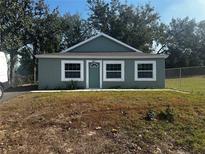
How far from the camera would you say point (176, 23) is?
226 ft

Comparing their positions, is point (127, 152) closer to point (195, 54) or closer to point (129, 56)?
point (129, 56)

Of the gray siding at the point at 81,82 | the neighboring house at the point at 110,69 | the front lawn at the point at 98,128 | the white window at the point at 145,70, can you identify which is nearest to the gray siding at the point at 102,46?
the neighboring house at the point at 110,69

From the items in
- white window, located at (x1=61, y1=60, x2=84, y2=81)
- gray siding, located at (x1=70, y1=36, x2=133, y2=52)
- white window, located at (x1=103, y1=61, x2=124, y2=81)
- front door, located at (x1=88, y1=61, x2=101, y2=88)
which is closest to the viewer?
white window, located at (x1=61, y1=60, x2=84, y2=81)

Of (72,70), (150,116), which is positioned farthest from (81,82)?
(150,116)

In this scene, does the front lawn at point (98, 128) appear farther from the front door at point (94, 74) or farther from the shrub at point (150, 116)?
the front door at point (94, 74)

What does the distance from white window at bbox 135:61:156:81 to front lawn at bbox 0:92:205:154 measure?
12784mm

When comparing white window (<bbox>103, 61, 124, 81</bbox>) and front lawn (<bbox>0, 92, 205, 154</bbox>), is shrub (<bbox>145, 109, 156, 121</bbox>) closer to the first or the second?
front lawn (<bbox>0, 92, 205, 154</bbox>)

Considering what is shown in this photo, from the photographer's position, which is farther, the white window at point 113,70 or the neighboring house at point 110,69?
the white window at point 113,70

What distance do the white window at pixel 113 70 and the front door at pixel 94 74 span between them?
0.50 meters

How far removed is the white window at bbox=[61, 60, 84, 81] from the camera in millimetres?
28125

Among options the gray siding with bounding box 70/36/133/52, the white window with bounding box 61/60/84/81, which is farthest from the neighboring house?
the gray siding with bounding box 70/36/133/52

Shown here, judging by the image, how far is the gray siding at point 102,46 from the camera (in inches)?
1278

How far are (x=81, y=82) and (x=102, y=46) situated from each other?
18.2ft

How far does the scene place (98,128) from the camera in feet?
40.0
